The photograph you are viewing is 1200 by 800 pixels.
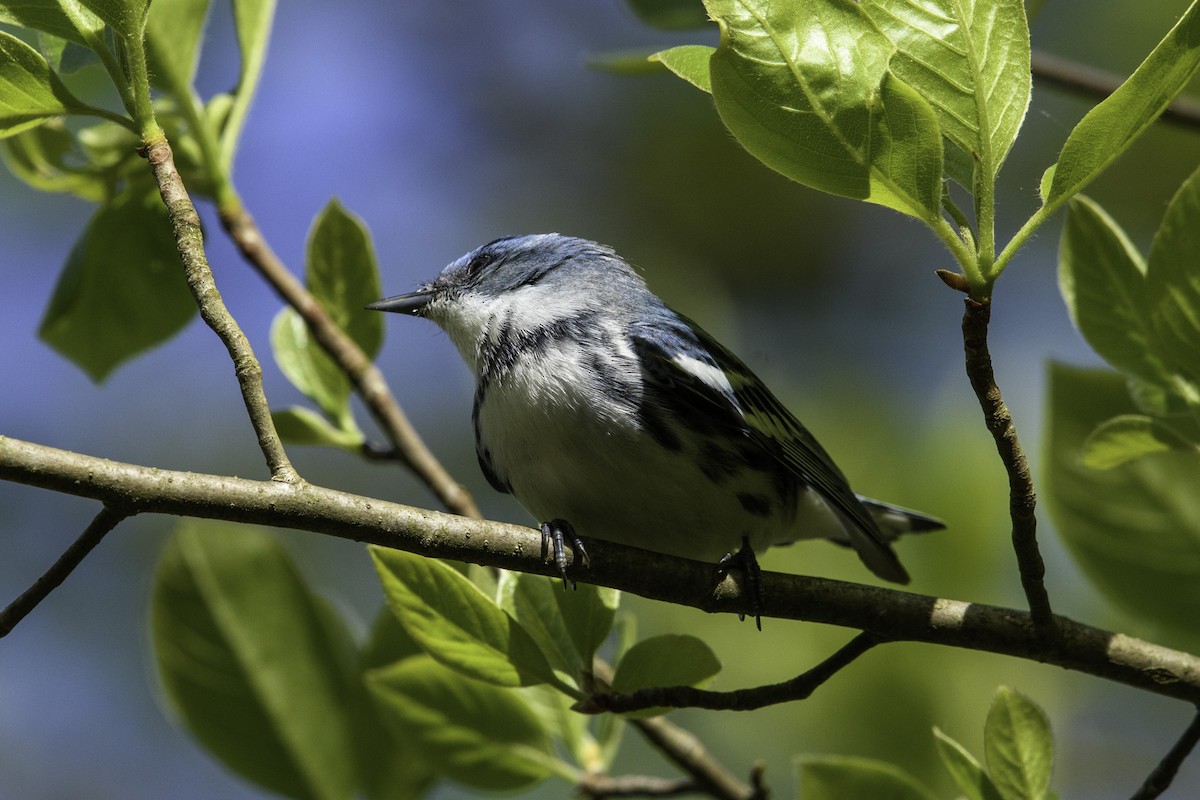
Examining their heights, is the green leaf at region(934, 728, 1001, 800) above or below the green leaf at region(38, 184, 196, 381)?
below

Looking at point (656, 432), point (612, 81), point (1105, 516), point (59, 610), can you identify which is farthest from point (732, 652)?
point (612, 81)

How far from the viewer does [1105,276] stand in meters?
2.29

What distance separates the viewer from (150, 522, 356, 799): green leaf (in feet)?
8.46

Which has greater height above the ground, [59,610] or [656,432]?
[656,432]

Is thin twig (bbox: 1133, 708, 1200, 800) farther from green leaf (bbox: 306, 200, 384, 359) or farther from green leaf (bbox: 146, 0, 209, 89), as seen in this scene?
green leaf (bbox: 146, 0, 209, 89)

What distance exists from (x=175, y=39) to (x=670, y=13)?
3.78 feet

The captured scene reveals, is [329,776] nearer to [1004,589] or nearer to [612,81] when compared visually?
[1004,589]

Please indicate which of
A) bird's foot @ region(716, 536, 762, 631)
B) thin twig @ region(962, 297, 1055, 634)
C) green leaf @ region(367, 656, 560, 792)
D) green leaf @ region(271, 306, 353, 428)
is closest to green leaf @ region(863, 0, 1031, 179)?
thin twig @ region(962, 297, 1055, 634)

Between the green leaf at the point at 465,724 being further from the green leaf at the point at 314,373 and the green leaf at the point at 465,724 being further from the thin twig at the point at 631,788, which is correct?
the green leaf at the point at 314,373

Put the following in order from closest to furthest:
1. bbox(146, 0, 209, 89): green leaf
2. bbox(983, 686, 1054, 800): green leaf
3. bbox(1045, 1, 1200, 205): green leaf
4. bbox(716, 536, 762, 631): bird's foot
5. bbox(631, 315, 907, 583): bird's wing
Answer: bbox(1045, 1, 1200, 205): green leaf → bbox(983, 686, 1054, 800): green leaf → bbox(716, 536, 762, 631): bird's foot → bbox(146, 0, 209, 89): green leaf → bbox(631, 315, 907, 583): bird's wing

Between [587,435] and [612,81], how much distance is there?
5000 mm

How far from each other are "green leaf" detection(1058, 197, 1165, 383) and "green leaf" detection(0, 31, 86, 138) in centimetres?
175

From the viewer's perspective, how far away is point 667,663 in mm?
2027

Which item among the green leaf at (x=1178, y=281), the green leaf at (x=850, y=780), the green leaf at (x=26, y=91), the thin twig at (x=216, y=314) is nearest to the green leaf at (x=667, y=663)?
the green leaf at (x=850, y=780)
